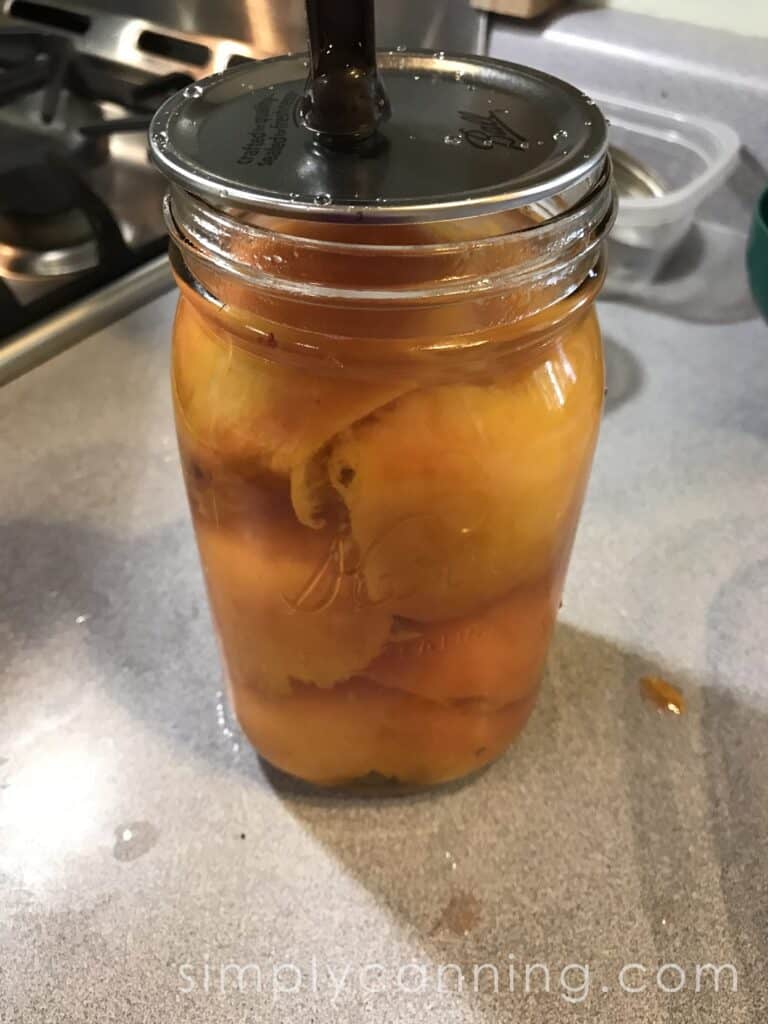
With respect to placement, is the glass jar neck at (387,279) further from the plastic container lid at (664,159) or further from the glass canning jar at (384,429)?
the plastic container lid at (664,159)

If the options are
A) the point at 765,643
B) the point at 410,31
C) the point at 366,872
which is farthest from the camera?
the point at 410,31

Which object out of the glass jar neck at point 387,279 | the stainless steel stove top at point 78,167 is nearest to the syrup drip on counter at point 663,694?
the glass jar neck at point 387,279

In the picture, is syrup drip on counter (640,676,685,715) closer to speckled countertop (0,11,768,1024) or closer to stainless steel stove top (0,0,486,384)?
speckled countertop (0,11,768,1024)

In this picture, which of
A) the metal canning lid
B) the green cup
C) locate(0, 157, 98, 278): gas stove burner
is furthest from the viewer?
locate(0, 157, 98, 278): gas stove burner

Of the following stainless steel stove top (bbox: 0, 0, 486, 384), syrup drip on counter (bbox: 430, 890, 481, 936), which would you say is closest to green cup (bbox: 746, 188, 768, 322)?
stainless steel stove top (bbox: 0, 0, 486, 384)

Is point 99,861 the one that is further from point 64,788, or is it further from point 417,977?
point 417,977

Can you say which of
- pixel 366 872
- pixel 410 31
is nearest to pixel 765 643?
pixel 366 872

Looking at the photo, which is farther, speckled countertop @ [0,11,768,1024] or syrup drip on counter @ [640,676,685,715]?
syrup drip on counter @ [640,676,685,715]
